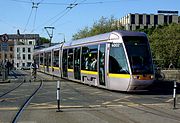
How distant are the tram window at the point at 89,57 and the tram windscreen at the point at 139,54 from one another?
131 inches

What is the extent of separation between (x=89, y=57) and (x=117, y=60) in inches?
174

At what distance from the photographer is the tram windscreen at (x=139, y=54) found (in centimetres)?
2122

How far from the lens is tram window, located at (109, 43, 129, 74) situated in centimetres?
2139

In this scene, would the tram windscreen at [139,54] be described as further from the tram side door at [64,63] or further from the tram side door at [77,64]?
the tram side door at [64,63]

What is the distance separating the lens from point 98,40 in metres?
24.6

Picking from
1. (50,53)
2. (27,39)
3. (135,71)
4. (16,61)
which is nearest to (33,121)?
(135,71)

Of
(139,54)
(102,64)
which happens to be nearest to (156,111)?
→ (139,54)

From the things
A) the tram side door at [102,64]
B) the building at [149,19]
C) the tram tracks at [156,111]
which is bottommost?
the tram tracks at [156,111]

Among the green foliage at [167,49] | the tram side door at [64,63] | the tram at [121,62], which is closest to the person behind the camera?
the tram at [121,62]

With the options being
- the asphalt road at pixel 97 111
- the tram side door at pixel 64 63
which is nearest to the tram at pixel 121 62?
the asphalt road at pixel 97 111

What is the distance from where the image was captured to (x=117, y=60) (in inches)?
857

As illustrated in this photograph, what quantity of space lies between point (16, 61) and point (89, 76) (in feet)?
435

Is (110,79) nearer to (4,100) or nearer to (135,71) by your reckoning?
(135,71)

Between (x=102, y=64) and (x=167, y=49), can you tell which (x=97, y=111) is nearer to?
(x=102, y=64)
